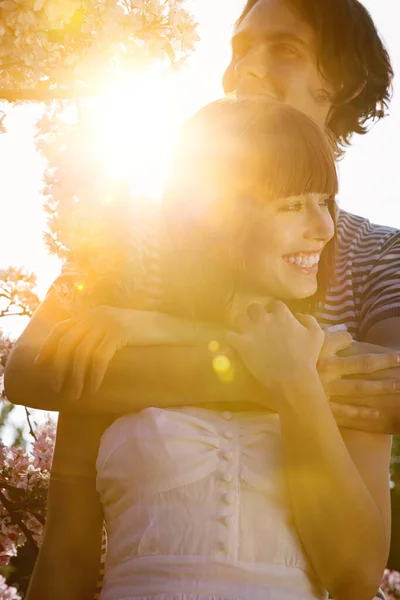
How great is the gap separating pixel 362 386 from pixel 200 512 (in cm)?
64

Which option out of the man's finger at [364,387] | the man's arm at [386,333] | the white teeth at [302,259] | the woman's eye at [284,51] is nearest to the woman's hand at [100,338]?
the white teeth at [302,259]

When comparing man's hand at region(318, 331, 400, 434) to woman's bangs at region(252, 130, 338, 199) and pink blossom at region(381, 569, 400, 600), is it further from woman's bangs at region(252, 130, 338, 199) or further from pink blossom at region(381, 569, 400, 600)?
pink blossom at region(381, 569, 400, 600)

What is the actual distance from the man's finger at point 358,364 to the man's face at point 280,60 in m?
1.45

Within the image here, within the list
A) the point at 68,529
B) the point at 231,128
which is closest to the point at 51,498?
the point at 68,529

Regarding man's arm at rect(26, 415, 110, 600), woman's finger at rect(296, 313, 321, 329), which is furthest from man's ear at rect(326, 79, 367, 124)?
man's arm at rect(26, 415, 110, 600)

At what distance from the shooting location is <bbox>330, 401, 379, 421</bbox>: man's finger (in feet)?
6.84

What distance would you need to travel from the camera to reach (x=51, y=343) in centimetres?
245

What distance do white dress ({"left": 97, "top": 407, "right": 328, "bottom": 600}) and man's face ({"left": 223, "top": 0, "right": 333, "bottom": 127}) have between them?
65.1 inches

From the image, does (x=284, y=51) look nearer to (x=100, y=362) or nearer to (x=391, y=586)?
(x=100, y=362)

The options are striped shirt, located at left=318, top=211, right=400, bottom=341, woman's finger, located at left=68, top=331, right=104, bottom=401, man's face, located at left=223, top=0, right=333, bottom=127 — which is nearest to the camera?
woman's finger, located at left=68, top=331, right=104, bottom=401

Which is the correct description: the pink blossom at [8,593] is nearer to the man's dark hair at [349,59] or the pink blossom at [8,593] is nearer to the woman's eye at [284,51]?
the man's dark hair at [349,59]

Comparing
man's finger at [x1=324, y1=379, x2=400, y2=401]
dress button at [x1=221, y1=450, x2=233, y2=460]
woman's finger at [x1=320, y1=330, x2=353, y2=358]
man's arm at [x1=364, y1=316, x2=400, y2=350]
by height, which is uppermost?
man's arm at [x1=364, y1=316, x2=400, y2=350]

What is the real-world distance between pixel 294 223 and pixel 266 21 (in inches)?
60.6

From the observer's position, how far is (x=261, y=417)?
227 cm
